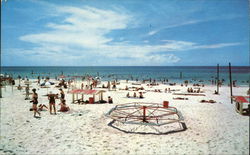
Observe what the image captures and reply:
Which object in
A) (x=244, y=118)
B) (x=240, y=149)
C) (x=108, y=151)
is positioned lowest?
(x=108, y=151)

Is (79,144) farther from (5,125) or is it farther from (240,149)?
(240,149)

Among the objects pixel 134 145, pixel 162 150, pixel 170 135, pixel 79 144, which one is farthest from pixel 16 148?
pixel 170 135

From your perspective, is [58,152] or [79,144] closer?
[58,152]

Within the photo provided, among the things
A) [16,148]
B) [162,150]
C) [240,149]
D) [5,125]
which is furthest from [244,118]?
[5,125]

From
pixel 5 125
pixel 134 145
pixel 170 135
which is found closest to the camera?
pixel 134 145

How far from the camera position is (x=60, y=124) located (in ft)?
35.8

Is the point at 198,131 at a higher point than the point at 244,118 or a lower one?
lower

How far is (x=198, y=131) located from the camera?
918 cm

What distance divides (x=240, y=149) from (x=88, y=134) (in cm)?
811

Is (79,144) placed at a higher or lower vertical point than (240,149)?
lower

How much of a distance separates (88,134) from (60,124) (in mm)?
2492

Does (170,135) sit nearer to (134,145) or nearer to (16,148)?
(134,145)

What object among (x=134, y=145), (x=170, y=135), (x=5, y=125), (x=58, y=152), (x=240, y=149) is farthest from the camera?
(x=5, y=125)

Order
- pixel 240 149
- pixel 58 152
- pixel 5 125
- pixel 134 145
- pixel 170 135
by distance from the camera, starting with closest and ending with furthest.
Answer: pixel 240 149
pixel 58 152
pixel 134 145
pixel 170 135
pixel 5 125
